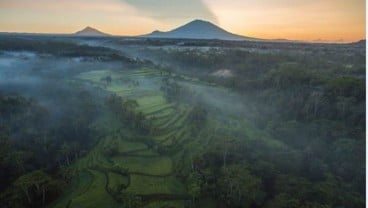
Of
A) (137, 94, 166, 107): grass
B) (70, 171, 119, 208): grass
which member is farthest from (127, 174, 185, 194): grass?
(137, 94, 166, 107): grass

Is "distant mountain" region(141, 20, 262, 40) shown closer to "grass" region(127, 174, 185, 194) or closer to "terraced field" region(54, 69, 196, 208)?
"terraced field" region(54, 69, 196, 208)

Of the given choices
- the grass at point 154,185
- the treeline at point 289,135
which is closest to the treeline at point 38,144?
the grass at point 154,185

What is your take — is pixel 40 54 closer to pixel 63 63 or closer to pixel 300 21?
pixel 63 63

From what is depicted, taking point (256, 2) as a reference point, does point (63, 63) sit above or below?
below

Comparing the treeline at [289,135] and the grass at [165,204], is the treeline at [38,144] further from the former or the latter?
the treeline at [289,135]

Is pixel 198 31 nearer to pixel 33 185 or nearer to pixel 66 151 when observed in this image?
pixel 66 151

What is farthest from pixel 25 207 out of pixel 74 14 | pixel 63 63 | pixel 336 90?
pixel 336 90
